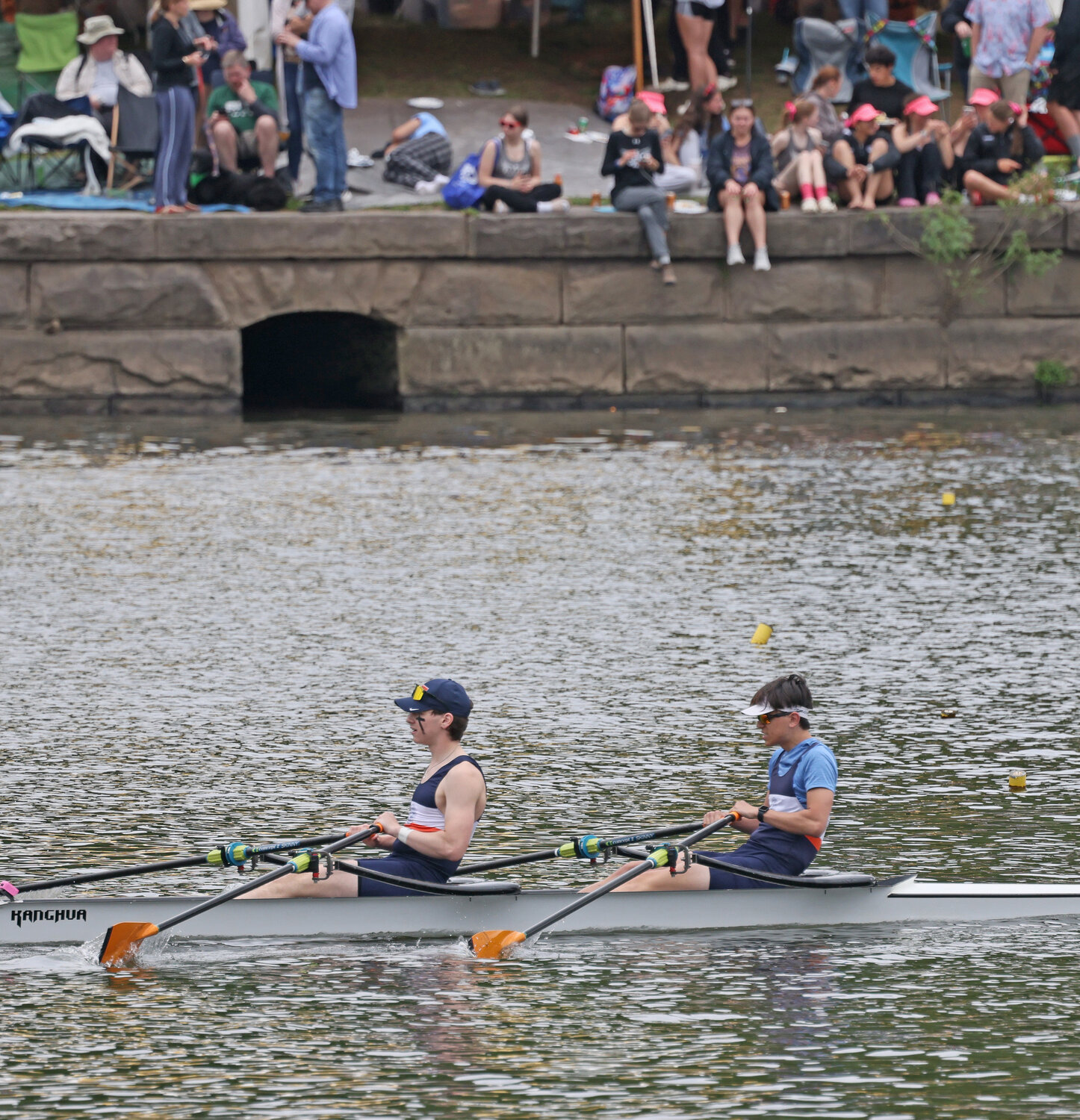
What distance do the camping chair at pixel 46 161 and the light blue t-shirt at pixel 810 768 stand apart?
15.2 meters

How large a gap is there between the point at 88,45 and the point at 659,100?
223 inches

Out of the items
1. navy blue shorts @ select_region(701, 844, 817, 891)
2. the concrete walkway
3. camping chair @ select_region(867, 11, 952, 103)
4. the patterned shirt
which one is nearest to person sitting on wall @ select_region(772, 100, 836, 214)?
the patterned shirt

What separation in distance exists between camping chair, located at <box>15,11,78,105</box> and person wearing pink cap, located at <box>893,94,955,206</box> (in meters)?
8.78

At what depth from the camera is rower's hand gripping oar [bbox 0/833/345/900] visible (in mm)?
7207

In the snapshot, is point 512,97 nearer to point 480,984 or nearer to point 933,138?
point 933,138

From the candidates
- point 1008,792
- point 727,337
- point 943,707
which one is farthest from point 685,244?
point 1008,792

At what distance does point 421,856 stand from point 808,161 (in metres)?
14.7

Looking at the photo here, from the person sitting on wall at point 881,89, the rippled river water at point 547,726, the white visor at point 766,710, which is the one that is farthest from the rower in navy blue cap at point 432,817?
the person sitting on wall at point 881,89

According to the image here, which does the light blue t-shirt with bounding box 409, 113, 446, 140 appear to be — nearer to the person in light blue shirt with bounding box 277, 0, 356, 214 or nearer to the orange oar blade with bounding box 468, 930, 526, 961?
the person in light blue shirt with bounding box 277, 0, 356, 214

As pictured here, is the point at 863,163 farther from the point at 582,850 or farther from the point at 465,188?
the point at 582,850

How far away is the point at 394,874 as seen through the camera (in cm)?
732

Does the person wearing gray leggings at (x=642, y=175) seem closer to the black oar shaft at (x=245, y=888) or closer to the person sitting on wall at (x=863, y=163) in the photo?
the person sitting on wall at (x=863, y=163)

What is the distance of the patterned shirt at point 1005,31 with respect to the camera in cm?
2166

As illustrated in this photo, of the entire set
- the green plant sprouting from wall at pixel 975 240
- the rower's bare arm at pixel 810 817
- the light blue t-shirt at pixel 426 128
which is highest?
the light blue t-shirt at pixel 426 128
